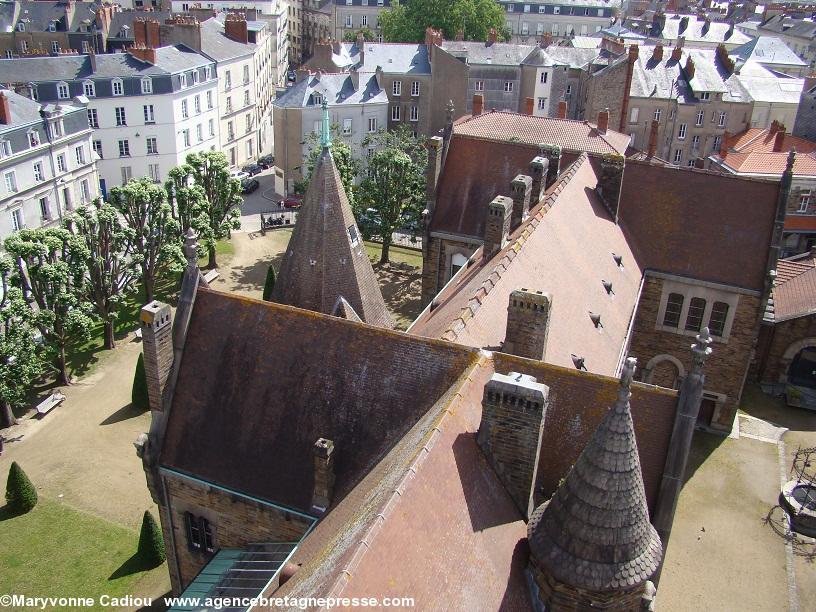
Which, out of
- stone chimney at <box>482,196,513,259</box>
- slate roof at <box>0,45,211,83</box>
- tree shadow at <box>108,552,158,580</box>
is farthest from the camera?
slate roof at <box>0,45,211,83</box>

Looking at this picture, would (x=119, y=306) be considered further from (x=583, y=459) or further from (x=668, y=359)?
(x=583, y=459)

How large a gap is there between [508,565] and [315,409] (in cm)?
678

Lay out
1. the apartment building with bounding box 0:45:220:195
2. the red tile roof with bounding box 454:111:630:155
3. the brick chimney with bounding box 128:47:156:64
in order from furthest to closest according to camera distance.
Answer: the brick chimney with bounding box 128:47:156:64 < the apartment building with bounding box 0:45:220:195 < the red tile roof with bounding box 454:111:630:155

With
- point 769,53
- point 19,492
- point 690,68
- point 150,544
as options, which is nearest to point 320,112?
point 690,68

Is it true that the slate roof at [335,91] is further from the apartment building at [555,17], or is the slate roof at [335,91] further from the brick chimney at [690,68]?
the apartment building at [555,17]

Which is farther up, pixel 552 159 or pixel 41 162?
pixel 552 159

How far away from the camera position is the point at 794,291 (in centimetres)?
4066

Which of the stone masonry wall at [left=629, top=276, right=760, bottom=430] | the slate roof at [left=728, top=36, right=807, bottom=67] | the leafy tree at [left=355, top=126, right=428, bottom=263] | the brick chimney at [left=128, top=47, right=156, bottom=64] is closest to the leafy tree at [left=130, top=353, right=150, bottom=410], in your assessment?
the leafy tree at [left=355, top=126, right=428, bottom=263]

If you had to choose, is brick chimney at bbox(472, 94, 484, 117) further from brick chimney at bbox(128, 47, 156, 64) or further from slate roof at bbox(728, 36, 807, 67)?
slate roof at bbox(728, 36, 807, 67)

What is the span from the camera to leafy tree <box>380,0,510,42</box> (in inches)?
3821

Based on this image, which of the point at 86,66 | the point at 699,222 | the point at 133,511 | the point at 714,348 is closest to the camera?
the point at 133,511

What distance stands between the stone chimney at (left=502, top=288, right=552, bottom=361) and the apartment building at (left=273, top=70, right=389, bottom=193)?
48.9 meters

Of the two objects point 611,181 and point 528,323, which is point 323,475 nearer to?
point 528,323

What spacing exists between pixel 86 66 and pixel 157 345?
162 feet
